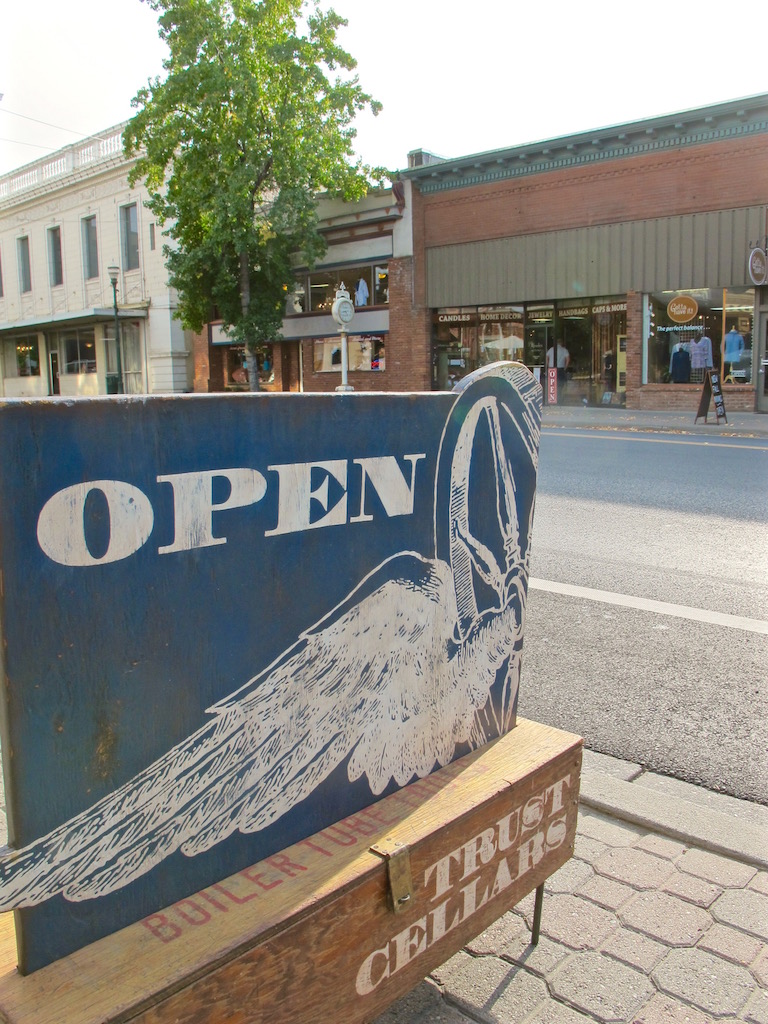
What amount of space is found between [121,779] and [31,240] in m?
42.8

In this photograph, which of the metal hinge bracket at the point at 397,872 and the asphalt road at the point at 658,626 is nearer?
the metal hinge bracket at the point at 397,872

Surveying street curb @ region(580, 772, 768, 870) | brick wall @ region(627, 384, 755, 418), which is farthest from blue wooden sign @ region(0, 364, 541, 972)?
brick wall @ region(627, 384, 755, 418)

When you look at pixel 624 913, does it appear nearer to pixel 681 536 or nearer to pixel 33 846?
pixel 33 846

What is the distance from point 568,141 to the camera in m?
22.0

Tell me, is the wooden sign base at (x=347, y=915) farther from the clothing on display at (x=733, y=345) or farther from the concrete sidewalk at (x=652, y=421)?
the clothing on display at (x=733, y=345)

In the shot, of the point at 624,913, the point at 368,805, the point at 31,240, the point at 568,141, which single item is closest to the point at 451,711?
the point at 368,805

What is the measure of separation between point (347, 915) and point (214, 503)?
0.86 m

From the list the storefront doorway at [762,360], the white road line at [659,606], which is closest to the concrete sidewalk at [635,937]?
the white road line at [659,606]

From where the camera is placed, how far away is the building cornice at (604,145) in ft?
64.6

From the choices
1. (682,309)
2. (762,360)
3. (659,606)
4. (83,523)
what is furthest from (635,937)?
(682,309)

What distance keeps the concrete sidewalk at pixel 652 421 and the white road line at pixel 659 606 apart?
11866 mm

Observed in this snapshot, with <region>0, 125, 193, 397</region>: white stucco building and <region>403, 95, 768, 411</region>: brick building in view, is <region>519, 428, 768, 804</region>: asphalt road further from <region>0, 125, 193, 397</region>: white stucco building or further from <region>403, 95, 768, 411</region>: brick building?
<region>0, 125, 193, 397</region>: white stucco building

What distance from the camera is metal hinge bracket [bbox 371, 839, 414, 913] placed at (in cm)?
179

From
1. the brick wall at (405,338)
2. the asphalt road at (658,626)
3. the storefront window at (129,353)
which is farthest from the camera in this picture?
the storefront window at (129,353)
